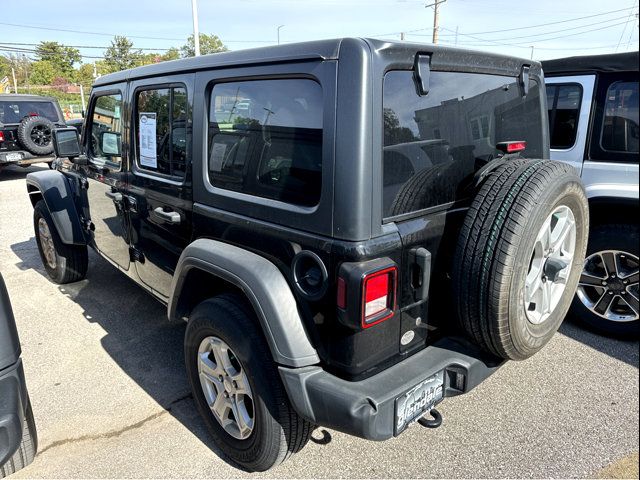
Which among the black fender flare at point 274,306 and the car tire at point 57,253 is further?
the car tire at point 57,253

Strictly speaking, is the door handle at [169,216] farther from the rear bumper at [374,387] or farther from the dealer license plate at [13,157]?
the dealer license plate at [13,157]

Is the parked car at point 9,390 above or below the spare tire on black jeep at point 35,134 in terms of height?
below

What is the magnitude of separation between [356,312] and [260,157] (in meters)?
0.87

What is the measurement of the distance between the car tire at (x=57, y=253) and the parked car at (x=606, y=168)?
4466 millimetres

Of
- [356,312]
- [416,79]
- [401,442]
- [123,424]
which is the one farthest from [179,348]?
[416,79]

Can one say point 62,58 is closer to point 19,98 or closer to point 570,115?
point 19,98

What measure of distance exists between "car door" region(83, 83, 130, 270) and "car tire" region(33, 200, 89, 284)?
69 centimetres

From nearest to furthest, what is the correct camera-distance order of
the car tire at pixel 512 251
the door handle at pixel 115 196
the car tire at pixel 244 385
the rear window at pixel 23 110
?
the car tire at pixel 512 251 → the car tire at pixel 244 385 → the door handle at pixel 115 196 → the rear window at pixel 23 110

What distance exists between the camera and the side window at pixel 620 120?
11.9 feet

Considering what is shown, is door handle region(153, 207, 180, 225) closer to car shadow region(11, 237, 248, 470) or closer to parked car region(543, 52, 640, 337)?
car shadow region(11, 237, 248, 470)

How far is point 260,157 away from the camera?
2.18 metres

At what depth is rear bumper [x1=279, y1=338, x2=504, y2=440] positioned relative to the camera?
1.83 metres

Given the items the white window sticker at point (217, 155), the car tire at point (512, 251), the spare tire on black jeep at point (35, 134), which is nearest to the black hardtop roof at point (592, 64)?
the car tire at point (512, 251)

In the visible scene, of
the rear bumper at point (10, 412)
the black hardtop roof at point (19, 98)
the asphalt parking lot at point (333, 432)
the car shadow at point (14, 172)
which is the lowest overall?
the asphalt parking lot at point (333, 432)
